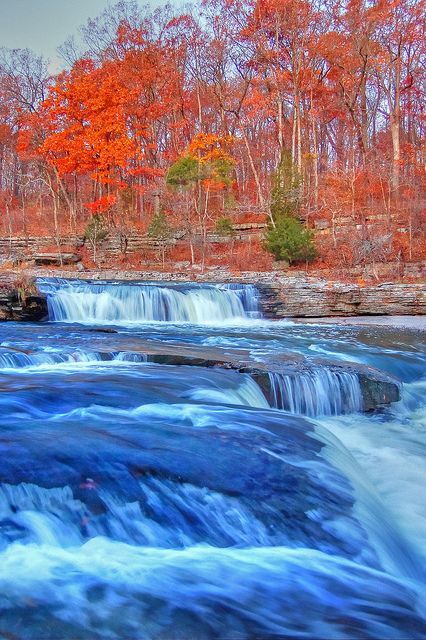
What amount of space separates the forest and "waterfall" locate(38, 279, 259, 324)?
5.18m

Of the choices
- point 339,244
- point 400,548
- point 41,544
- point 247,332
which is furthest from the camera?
point 339,244

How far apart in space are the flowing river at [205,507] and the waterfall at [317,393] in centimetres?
2

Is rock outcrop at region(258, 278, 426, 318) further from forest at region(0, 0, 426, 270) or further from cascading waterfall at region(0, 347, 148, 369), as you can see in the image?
cascading waterfall at region(0, 347, 148, 369)

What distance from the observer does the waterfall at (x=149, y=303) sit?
14883 mm

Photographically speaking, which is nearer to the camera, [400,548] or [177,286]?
[400,548]

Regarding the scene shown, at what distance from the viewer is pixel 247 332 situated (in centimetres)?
1269

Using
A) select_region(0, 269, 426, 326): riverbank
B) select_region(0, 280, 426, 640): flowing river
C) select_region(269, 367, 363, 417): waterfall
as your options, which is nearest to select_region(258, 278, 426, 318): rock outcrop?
select_region(0, 269, 426, 326): riverbank

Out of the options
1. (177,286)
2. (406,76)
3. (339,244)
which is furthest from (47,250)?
(406,76)

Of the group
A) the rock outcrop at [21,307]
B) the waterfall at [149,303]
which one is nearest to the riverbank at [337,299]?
the waterfall at [149,303]

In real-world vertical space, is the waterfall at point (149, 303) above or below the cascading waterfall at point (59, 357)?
above

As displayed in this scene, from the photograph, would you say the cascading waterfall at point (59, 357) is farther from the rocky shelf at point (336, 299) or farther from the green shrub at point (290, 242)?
the green shrub at point (290, 242)

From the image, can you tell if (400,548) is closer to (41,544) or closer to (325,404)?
(41,544)

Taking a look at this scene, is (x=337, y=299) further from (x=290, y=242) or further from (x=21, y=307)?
(x=21, y=307)

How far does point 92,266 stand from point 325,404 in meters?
19.7
